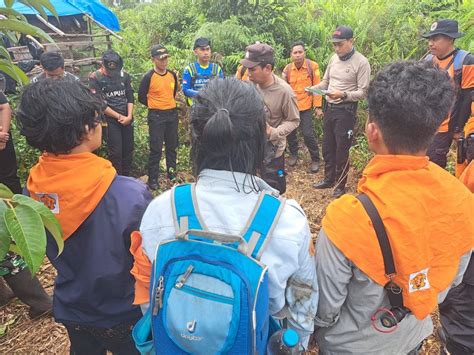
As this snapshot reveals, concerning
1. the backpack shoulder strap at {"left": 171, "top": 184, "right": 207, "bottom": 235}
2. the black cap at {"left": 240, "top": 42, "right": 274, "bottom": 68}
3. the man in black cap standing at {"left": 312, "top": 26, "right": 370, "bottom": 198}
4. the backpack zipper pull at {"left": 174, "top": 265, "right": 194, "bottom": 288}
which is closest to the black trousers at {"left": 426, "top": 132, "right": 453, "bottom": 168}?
the man in black cap standing at {"left": 312, "top": 26, "right": 370, "bottom": 198}

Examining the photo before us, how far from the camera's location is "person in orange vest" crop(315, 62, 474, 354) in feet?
4.38

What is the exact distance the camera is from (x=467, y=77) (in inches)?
158

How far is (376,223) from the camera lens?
133cm

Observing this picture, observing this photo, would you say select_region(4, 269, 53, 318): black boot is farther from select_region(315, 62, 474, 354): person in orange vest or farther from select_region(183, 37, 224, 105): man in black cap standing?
select_region(183, 37, 224, 105): man in black cap standing

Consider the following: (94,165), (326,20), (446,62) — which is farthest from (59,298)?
(326,20)

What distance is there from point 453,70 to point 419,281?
11.4 feet

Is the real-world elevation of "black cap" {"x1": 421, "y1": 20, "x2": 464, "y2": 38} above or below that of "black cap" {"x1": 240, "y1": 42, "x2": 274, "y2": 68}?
above

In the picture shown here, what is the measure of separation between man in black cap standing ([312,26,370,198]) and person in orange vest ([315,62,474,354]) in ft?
11.1

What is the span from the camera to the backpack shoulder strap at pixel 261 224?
118 centimetres

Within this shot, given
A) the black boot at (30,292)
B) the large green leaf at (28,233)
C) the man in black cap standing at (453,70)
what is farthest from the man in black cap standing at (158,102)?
the large green leaf at (28,233)

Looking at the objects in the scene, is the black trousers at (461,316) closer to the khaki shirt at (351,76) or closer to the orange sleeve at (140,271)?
the orange sleeve at (140,271)

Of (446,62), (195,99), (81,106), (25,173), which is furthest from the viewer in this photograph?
(25,173)

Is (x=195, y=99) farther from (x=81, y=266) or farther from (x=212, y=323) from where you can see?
(x=81, y=266)

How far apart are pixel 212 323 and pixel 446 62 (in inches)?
164
